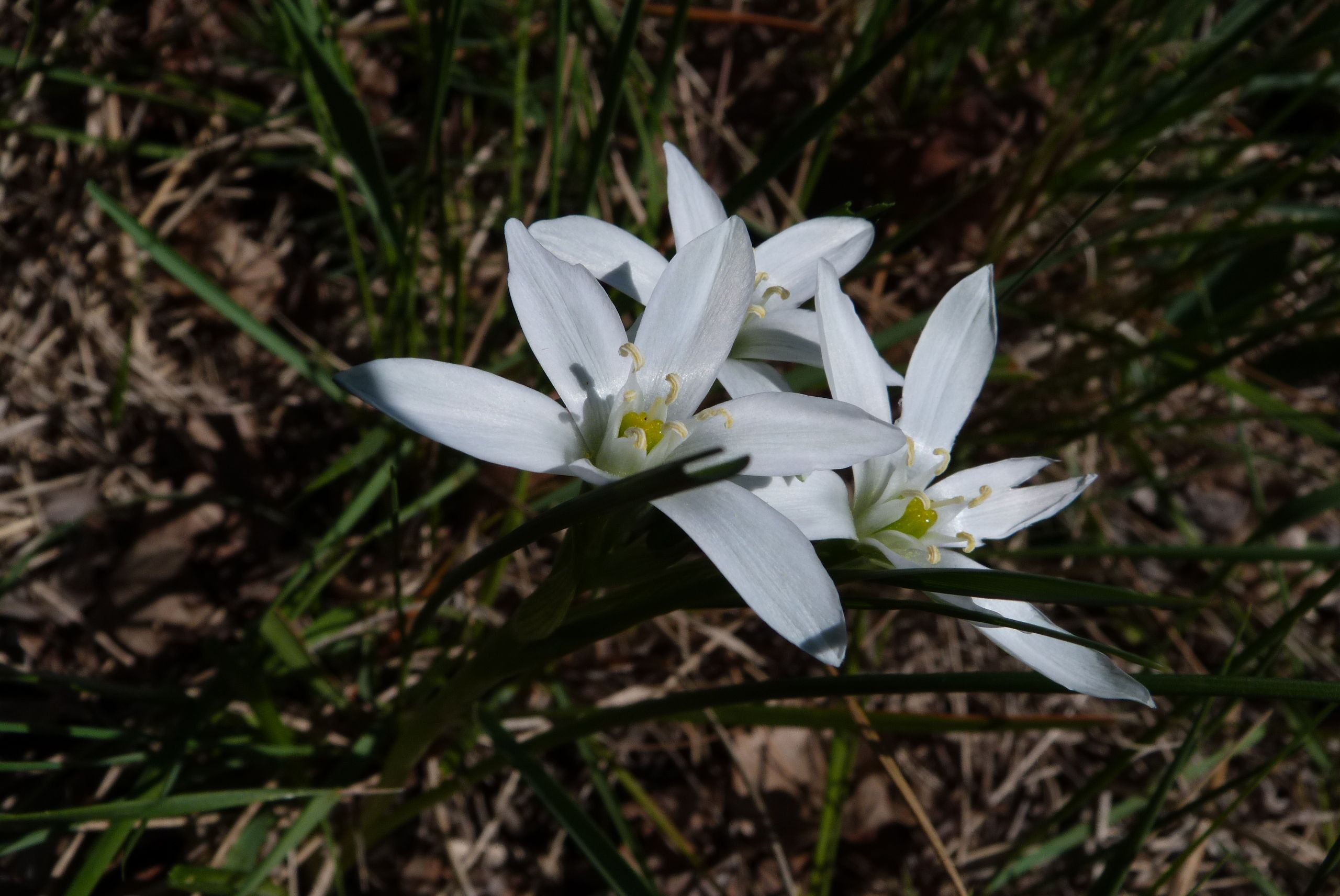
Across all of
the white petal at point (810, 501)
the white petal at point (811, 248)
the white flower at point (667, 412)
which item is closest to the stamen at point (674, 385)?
the white flower at point (667, 412)

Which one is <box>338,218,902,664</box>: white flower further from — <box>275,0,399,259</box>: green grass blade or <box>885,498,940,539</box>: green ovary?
<box>275,0,399,259</box>: green grass blade

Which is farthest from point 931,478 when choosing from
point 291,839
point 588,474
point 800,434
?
point 291,839

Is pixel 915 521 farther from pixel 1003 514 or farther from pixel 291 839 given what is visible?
pixel 291 839

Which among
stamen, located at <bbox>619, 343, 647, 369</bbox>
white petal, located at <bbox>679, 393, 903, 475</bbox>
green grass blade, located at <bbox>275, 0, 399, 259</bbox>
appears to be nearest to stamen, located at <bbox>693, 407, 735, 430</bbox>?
white petal, located at <bbox>679, 393, 903, 475</bbox>

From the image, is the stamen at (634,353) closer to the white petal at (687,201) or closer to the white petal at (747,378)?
the white petal at (747,378)

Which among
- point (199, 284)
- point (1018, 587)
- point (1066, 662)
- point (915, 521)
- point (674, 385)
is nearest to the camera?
point (1018, 587)

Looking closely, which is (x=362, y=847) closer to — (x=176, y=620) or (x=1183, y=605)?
(x=176, y=620)

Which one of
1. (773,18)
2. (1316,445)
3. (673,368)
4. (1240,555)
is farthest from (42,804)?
(1316,445)
